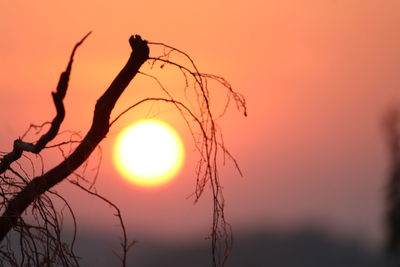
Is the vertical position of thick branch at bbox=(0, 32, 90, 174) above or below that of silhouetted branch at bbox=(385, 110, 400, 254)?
below

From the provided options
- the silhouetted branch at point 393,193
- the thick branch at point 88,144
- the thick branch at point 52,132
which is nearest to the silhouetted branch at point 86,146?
the thick branch at point 88,144

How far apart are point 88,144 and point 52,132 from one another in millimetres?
457

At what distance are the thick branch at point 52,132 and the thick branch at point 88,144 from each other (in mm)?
140

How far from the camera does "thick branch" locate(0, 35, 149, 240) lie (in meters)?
4.66

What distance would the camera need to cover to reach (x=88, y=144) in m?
4.70

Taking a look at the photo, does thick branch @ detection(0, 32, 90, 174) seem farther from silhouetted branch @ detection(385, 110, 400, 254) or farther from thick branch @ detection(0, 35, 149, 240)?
A: silhouetted branch @ detection(385, 110, 400, 254)

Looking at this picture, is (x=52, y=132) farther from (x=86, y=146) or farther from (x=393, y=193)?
(x=393, y=193)

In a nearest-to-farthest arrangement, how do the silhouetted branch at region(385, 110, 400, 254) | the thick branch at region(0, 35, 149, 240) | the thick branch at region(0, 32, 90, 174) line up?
the thick branch at region(0, 32, 90, 174) < the thick branch at region(0, 35, 149, 240) < the silhouetted branch at region(385, 110, 400, 254)

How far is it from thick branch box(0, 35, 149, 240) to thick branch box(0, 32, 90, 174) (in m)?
0.14

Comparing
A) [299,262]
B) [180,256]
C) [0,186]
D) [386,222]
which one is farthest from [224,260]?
[299,262]

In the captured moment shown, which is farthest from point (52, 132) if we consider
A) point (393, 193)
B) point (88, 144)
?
point (393, 193)

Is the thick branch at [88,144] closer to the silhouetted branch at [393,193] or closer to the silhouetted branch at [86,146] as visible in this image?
the silhouetted branch at [86,146]

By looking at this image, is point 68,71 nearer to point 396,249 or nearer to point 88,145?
point 88,145

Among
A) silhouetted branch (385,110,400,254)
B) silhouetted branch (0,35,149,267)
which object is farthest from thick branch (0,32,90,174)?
silhouetted branch (385,110,400,254)
